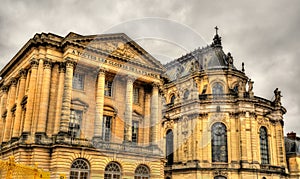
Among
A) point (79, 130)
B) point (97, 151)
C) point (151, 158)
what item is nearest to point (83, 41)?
point (79, 130)

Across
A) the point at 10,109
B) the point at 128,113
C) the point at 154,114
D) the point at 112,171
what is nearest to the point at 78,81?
the point at 128,113

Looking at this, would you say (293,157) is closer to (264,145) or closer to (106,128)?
(264,145)

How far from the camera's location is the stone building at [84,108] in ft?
102

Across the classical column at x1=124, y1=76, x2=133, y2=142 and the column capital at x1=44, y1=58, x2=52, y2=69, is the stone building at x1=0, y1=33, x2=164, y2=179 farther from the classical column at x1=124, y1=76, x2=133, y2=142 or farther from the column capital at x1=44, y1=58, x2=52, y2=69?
the column capital at x1=44, y1=58, x2=52, y2=69

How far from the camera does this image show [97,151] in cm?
3186

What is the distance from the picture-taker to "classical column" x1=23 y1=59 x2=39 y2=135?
31.7 m

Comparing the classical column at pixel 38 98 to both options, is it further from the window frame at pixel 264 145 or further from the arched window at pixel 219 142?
the window frame at pixel 264 145

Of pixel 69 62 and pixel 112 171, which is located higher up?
pixel 69 62

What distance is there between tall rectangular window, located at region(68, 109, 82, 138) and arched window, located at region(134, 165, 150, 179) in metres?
6.79

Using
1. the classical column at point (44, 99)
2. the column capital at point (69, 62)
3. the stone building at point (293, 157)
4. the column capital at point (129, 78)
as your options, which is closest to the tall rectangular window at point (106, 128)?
the column capital at point (129, 78)

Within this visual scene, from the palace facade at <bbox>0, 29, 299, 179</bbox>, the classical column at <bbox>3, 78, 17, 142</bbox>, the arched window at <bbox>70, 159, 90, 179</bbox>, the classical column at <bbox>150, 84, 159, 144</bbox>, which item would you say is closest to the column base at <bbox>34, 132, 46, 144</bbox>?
the palace facade at <bbox>0, 29, 299, 179</bbox>

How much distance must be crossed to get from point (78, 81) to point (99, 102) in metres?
3.36

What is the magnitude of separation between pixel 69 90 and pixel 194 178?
79.3 ft

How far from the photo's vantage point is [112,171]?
3291 centimetres
